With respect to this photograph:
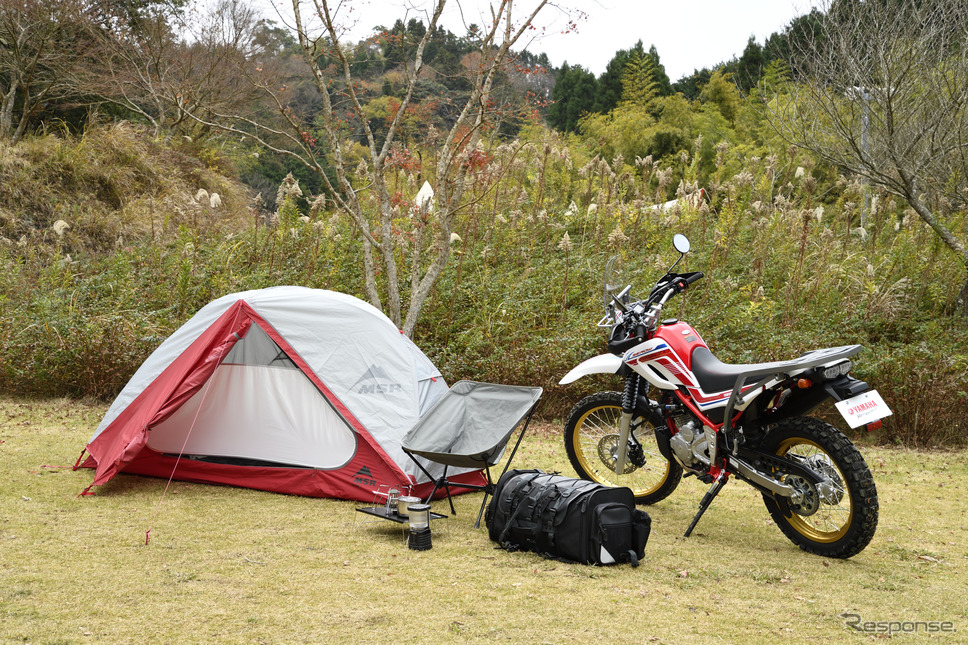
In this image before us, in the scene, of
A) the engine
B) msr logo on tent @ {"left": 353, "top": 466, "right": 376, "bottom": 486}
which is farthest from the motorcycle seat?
msr logo on tent @ {"left": 353, "top": 466, "right": 376, "bottom": 486}

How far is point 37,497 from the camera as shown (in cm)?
422

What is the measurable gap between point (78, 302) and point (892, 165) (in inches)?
345

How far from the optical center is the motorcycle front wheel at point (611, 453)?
439 centimetres

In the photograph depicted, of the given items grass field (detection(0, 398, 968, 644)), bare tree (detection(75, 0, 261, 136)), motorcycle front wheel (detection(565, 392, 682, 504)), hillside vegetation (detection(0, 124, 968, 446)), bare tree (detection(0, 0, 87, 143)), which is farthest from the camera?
bare tree (detection(75, 0, 261, 136))

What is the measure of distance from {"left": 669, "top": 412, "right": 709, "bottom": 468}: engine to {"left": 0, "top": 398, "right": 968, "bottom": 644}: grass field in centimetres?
39

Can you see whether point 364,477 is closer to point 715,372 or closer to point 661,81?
point 715,372

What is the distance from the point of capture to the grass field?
8.47 ft

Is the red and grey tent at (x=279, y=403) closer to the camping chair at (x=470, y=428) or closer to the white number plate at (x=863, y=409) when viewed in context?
the camping chair at (x=470, y=428)

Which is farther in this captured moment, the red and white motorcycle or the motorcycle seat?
the motorcycle seat

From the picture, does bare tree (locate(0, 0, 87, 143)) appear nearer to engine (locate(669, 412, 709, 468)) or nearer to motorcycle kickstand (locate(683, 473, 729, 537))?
engine (locate(669, 412, 709, 468))

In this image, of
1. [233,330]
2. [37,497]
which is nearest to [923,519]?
[233,330]

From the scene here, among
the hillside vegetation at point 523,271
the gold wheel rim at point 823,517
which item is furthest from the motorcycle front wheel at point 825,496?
the hillside vegetation at point 523,271

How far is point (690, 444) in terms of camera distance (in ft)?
12.9

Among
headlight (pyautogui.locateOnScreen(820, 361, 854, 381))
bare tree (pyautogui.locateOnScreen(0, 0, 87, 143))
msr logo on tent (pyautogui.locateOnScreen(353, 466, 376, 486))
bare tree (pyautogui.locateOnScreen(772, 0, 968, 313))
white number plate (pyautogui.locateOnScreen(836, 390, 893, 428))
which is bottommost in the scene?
msr logo on tent (pyautogui.locateOnScreen(353, 466, 376, 486))
